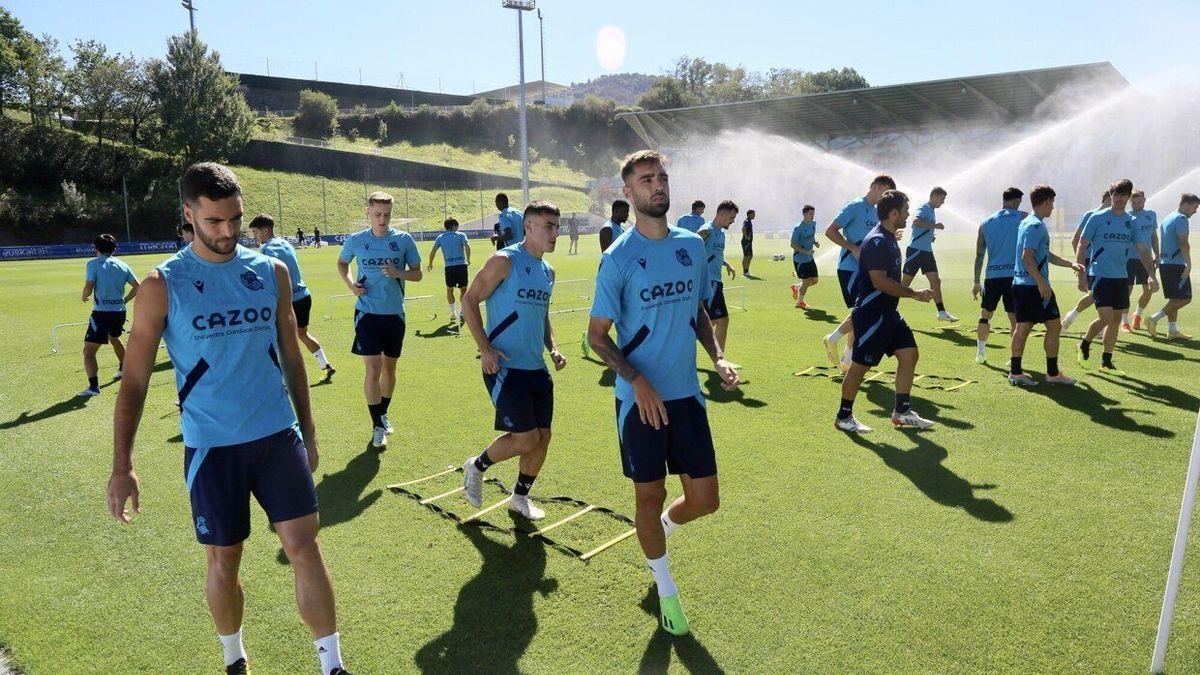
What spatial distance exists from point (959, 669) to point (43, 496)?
700 cm

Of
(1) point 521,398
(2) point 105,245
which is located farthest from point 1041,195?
(2) point 105,245

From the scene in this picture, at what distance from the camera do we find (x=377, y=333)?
734 centimetres

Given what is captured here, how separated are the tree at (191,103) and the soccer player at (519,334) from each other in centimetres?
6788

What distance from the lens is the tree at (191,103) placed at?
206 feet

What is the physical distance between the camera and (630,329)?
12.8ft

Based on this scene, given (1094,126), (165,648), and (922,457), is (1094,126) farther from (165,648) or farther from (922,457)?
(165,648)

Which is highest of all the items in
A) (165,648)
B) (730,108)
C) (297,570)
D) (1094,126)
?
(730,108)

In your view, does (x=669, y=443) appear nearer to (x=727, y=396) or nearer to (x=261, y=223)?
(x=727, y=396)

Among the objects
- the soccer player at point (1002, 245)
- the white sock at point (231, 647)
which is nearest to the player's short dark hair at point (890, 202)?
the soccer player at point (1002, 245)

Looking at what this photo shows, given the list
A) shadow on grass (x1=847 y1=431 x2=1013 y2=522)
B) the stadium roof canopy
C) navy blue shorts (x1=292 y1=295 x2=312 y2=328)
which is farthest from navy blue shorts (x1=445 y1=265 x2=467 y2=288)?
the stadium roof canopy

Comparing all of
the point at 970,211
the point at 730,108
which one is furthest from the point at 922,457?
the point at 730,108

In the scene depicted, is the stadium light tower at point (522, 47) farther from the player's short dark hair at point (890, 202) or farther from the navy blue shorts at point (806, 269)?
the player's short dark hair at point (890, 202)

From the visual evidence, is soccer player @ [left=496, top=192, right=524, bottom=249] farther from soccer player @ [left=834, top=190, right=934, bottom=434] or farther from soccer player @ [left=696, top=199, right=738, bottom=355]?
soccer player @ [left=834, top=190, right=934, bottom=434]

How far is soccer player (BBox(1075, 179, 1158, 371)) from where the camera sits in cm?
945
